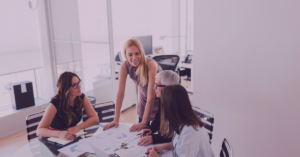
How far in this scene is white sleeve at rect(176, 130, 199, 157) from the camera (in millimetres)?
1393

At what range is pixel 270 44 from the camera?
6.86 ft

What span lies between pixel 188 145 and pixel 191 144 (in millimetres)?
19

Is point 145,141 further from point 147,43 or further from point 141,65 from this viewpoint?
point 147,43

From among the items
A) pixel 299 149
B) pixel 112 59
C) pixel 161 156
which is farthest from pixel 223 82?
pixel 112 59

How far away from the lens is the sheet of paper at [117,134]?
180 centimetres

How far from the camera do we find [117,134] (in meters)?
1.89

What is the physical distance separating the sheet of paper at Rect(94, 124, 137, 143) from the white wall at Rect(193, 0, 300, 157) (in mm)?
1116

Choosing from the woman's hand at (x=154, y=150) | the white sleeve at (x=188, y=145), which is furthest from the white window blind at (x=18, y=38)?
the white sleeve at (x=188, y=145)

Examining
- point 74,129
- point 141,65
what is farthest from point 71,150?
point 141,65

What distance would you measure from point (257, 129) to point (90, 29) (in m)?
2.78

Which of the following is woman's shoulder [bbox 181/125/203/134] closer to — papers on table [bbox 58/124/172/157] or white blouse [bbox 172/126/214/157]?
white blouse [bbox 172/126/214/157]

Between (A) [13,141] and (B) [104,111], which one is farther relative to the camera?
(A) [13,141]

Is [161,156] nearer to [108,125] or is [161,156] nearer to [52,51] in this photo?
[108,125]

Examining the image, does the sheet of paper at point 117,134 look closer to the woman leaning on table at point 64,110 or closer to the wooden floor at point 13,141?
the woman leaning on table at point 64,110
